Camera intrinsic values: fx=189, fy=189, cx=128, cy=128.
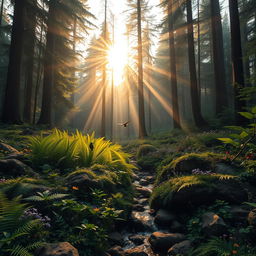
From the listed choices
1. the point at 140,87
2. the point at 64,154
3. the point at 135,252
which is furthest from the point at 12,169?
the point at 140,87

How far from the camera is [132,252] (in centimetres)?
281

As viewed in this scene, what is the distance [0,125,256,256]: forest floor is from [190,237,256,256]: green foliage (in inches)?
0.4

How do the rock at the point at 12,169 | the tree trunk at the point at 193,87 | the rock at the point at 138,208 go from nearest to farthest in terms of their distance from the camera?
the rock at the point at 12,169
the rock at the point at 138,208
the tree trunk at the point at 193,87

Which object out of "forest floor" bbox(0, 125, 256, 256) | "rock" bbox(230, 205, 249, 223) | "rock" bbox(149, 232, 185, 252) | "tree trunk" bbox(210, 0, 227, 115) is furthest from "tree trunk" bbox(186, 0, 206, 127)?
"rock" bbox(149, 232, 185, 252)

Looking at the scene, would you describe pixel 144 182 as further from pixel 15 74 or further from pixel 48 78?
pixel 48 78

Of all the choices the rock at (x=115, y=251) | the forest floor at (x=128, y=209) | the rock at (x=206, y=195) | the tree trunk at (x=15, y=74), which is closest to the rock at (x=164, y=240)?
the forest floor at (x=128, y=209)

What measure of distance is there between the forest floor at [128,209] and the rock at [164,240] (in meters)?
0.01

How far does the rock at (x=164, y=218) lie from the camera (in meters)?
3.59

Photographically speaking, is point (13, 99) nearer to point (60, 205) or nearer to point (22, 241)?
point (60, 205)

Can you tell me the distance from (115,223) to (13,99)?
967 cm

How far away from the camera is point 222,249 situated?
2305 millimetres

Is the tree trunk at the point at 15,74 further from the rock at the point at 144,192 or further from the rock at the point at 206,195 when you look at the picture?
the rock at the point at 206,195

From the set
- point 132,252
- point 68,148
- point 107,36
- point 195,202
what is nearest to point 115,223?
point 132,252

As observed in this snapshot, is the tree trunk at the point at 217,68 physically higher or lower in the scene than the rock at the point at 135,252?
higher
